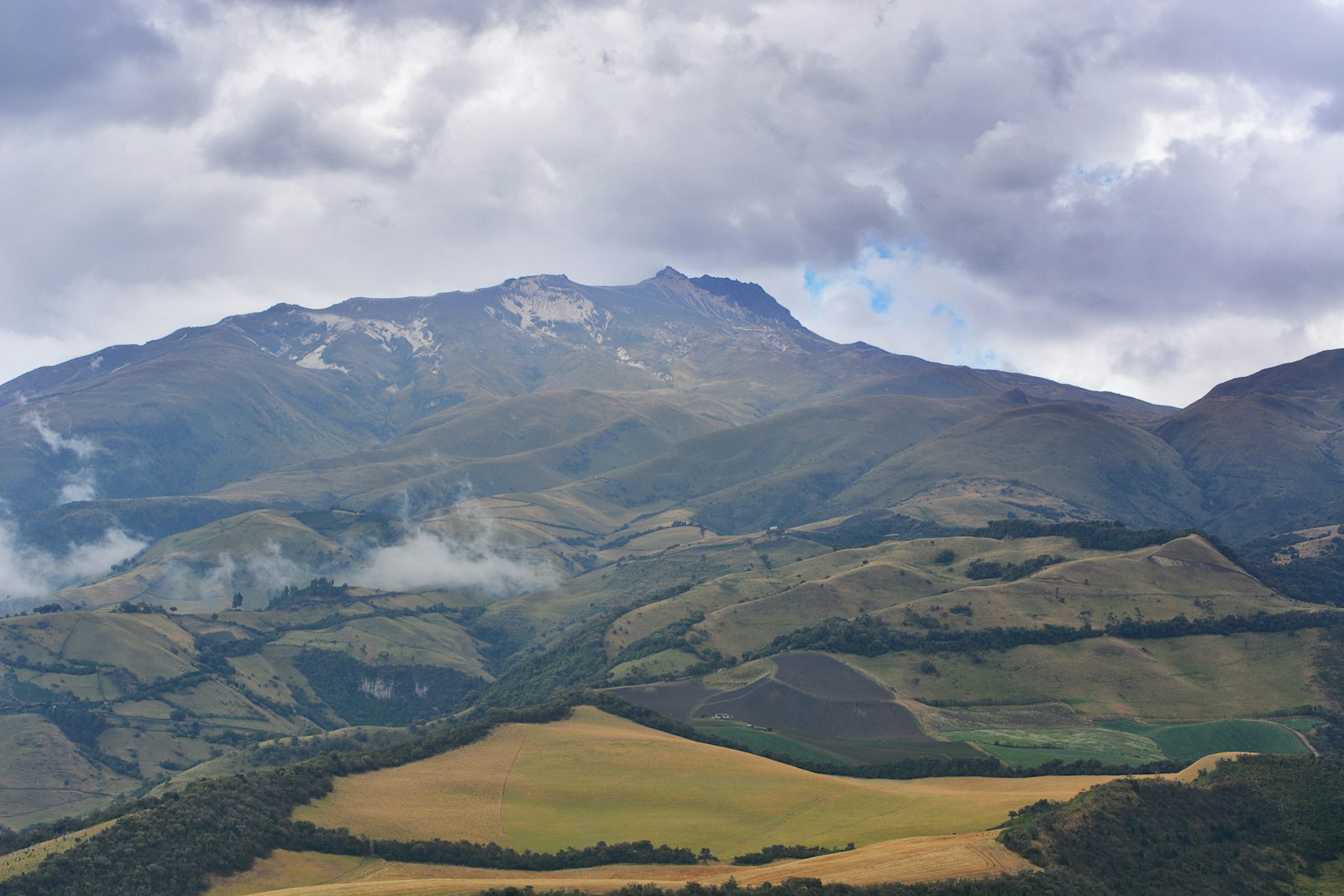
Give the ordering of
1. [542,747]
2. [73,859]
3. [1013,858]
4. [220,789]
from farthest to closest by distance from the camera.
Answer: [542,747] → [220,789] → [73,859] → [1013,858]

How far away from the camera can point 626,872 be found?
424 ft

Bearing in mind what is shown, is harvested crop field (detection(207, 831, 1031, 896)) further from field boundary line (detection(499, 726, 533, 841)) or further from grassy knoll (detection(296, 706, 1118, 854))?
field boundary line (detection(499, 726, 533, 841))

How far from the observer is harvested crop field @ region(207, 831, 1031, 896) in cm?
11138

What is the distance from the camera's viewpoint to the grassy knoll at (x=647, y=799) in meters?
145

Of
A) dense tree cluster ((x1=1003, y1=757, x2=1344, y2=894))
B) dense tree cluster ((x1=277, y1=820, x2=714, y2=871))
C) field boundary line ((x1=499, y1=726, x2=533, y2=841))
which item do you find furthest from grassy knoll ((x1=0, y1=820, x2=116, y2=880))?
dense tree cluster ((x1=1003, y1=757, x2=1344, y2=894))

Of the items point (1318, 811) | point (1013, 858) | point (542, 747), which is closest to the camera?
point (1013, 858)

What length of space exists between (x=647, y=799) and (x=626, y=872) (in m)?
36.1

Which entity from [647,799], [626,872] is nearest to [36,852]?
[626,872]

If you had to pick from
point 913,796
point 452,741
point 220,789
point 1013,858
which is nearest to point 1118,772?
point 913,796

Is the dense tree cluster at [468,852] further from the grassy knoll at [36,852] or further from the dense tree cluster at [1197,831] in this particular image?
the dense tree cluster at [1197,831]

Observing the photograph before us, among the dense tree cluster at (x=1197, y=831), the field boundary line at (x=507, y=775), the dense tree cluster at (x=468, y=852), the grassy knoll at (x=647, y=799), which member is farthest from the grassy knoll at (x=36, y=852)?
the dense tree cluster at (x=1197, y=831)

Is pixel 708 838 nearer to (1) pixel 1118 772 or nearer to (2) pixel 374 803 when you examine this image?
(2) pixel 374 803

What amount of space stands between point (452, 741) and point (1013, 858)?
105m

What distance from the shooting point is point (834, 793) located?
6432 inches
